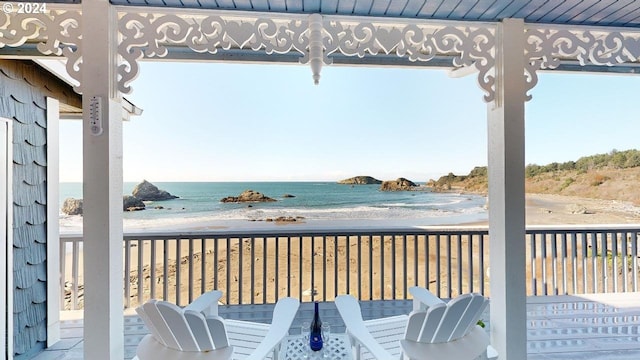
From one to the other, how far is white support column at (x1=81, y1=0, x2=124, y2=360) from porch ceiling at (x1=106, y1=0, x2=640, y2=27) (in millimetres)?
233

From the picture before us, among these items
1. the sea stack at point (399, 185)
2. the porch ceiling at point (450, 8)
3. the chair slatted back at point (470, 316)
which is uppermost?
the porch ceiling at point (450, 8)

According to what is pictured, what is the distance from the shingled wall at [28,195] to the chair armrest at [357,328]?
100 inches

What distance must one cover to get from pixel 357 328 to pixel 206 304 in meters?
0.98

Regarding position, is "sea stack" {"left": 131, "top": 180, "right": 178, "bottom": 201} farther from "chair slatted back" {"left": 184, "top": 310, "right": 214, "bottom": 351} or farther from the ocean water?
"chair slatted back" {"left": 184, "top": 310, "right": 214, "bottom": 351}

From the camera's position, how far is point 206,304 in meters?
2.07

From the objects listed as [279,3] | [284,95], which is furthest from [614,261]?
[284,95]

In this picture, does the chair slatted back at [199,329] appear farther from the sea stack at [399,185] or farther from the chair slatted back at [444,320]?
the sea stack at [399,185]

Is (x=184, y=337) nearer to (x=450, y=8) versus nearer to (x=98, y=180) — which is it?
(x=98, y=180)

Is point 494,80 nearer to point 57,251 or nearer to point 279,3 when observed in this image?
point 279,3

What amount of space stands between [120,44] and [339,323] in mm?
2987

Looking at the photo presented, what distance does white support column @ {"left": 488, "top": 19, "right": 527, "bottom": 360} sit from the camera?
199cm

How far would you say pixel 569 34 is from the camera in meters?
2.07

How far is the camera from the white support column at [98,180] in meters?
1.79

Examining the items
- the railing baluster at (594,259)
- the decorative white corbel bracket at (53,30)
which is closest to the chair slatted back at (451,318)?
the decorative white corbel bracket at (53,30)
